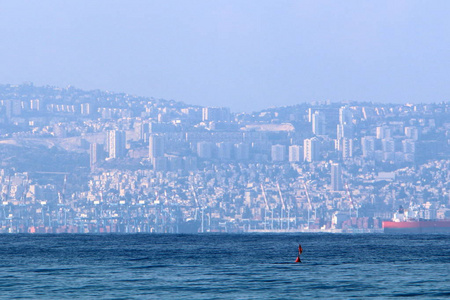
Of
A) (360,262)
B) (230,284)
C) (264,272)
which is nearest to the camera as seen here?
(230,284)

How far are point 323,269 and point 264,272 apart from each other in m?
5.88

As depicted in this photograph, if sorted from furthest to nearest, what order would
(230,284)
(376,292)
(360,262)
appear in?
(360,262)
(230,284)
(376,292)

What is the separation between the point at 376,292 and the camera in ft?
198

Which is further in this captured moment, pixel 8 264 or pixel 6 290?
pixel 8 264

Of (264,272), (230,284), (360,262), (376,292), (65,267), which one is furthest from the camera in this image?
(360,262)

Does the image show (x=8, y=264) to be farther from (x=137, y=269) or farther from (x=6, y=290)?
(x=6, y=290)

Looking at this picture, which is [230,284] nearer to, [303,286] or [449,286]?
[303,286]

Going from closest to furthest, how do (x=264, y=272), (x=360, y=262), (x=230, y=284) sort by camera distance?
(x=230, y=284) → (x=264, y=272) → (x=360, y=262)

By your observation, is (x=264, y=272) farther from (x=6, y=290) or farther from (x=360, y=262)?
(x=6, y=290)

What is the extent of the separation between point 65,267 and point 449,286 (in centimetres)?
3298

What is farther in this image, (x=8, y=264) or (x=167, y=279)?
(x=8, y=264)

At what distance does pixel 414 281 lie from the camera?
67062 millimetres

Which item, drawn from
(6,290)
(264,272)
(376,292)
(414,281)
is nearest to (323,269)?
(264,272)

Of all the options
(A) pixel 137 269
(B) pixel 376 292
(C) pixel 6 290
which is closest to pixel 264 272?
(A) pixel 137 269
